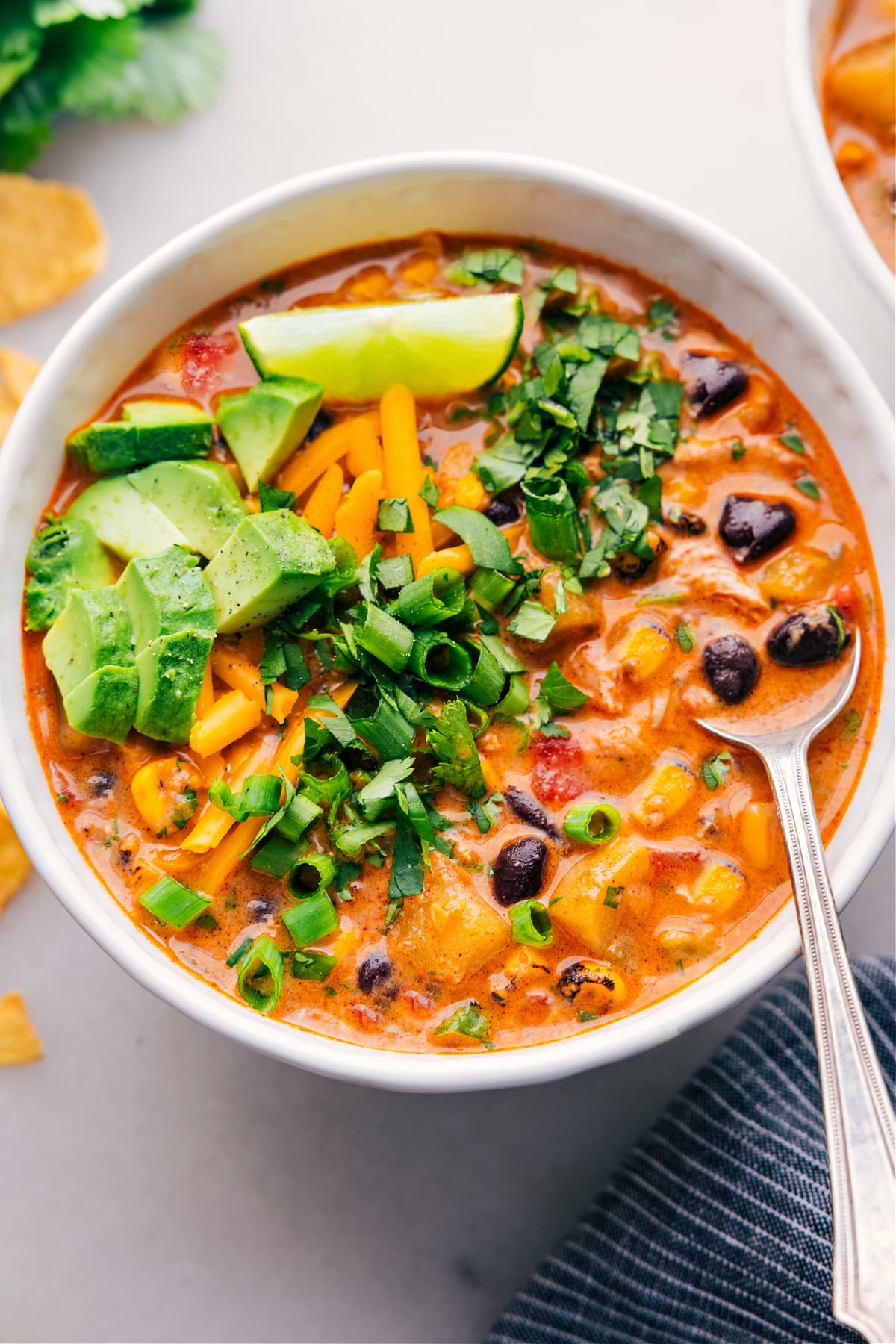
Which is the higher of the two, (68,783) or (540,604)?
(540,604)

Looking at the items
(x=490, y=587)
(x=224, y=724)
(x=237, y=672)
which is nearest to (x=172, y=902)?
(x=224, y=724)

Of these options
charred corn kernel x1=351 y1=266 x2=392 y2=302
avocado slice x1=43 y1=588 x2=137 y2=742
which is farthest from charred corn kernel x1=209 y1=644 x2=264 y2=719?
charred corn kernel x1=351 y1=266 x2=392 y2=302

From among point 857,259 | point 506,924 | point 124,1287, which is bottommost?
point 124,1287

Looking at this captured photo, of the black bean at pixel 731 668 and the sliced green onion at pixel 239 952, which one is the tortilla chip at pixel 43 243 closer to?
the sliced green onion at pixel 239 952

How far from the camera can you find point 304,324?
2.71 meters

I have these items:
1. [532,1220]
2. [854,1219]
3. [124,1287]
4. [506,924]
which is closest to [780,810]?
[506,924]

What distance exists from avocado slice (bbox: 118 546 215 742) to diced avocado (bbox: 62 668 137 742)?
23mm

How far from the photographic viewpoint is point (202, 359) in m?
2.86

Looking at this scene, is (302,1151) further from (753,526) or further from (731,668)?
(753,526)

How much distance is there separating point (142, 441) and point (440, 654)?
860 mm

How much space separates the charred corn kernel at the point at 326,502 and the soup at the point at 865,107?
1622 mm

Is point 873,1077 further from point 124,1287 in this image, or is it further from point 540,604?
point 124,1287

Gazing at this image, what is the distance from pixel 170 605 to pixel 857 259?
185 cm

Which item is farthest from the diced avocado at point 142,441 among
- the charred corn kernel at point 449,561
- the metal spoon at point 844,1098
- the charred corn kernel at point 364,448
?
the metal spoon at point 844,1098
